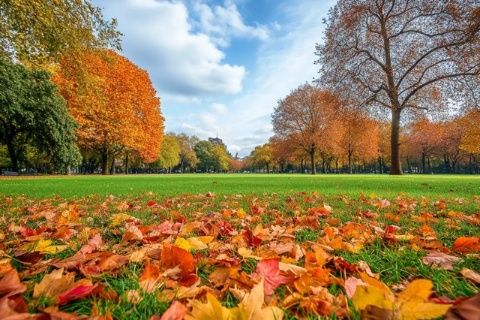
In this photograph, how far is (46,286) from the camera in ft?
4.22

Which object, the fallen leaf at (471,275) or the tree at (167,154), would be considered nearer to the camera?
the fallen leaf at (471,275)

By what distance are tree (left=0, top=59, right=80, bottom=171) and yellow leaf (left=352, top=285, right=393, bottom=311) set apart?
24152mm

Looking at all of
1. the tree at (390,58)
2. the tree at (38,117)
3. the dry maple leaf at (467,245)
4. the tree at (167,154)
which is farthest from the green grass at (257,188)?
the tree at (167,154)

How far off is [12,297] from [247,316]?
90 centimetres

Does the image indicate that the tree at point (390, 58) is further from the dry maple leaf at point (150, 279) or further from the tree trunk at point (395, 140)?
the dry maple leaf at point (150, 279)

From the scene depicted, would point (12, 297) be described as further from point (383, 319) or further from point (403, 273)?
point (403, 273)

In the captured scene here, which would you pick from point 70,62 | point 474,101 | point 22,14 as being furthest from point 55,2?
point 474,101

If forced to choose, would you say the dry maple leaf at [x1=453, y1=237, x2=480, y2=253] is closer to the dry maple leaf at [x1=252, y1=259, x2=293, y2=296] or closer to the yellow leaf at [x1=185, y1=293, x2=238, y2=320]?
the dry maple leaf at [x1=252, y1=259, x2=293, y2=296]

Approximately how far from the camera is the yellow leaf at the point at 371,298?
103 cm

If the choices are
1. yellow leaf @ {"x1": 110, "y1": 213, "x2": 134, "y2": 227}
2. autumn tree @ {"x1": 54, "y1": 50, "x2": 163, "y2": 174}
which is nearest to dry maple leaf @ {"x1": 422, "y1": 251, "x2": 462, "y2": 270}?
yellow leaf @ {"x1": 110, "y1": 213, "x2": 134, "y2": 227}

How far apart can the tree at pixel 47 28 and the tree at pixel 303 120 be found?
103 ft

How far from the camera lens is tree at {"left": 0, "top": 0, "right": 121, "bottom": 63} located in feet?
24.7

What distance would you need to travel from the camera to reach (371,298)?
3.44 feet

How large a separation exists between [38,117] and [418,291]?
1102 inches
